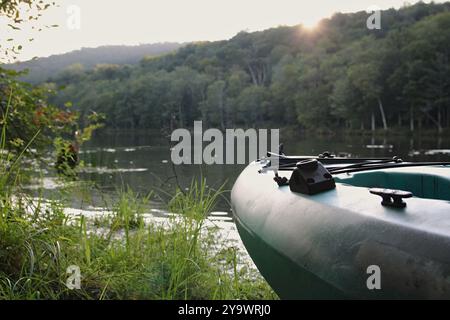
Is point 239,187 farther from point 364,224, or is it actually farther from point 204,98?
point 204,98

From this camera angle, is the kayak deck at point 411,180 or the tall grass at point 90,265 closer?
the tall grass at point 90,265

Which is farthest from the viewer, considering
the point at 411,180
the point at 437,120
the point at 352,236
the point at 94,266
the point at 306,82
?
the point at 306,82

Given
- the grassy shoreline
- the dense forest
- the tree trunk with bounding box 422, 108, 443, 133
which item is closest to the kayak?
the grassy shoreline

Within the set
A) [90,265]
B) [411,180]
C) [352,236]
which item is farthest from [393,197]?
[90,265]

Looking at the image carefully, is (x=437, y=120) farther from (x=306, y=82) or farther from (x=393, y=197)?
(x=393, y=197)

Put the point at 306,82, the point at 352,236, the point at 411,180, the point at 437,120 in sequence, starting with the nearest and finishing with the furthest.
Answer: the point at 352,236
the point at 411,180
the point at 437,120
the point at 306,82

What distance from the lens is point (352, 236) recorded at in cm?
249

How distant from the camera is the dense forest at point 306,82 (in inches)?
2078

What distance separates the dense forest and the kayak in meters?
1.81

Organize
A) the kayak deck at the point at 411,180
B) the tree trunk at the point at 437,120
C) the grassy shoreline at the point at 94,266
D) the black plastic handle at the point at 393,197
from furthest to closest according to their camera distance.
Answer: the tree trunk at the point at 437,120
the kayak deck at the point at 411,180
the grassy shoreline at the point at 94,266
the black plastic handle at the point at 393,197

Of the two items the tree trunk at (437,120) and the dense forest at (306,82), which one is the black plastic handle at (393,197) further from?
the tree trunk at (437,120)

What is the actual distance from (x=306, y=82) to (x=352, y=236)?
75.0 meters

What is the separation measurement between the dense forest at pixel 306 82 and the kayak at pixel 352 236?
71.3 inches

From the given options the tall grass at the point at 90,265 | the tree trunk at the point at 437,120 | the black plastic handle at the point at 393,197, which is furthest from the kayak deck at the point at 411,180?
the tree trunk at the point at 437,120
